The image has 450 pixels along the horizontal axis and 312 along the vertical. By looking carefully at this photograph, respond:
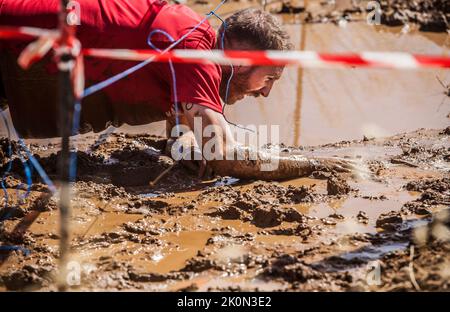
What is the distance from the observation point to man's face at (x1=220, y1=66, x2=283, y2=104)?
4074 millimetres

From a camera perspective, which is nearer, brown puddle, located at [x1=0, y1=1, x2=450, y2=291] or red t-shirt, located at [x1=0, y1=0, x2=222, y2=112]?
brown puddle, located at [x1=0, y1=1, x2=450, y2=291]

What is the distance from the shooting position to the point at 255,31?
3859 mm

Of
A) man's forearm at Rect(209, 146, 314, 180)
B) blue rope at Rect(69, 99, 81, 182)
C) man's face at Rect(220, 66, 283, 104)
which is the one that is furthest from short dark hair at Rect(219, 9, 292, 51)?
blue rope at Rect(69, 99, 81, 182)

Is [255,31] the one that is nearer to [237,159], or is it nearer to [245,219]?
[237,159]

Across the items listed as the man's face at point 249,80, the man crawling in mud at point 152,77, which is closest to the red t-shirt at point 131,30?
the man crawling in mud at point 152,77

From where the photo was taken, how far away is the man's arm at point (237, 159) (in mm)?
3691

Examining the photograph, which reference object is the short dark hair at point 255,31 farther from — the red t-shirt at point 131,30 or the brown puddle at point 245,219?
the brown puddle at point 245,219

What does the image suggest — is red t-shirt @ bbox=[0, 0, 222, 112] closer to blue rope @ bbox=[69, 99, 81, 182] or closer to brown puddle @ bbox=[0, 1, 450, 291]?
blue rope @ bbox=[69, 99, 81, 182]

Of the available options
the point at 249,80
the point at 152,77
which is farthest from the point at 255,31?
the point at 152,77

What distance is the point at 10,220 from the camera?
3.42m

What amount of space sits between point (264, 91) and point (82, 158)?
143 cm

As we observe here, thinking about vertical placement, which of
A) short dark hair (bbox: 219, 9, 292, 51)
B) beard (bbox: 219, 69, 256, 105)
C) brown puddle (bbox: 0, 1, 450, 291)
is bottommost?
brown puddle (bbox: 0, 1, 450, 291)

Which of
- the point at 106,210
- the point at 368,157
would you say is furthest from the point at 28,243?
the point at 368,157

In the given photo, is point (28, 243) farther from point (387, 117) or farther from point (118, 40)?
point (387, 117)
